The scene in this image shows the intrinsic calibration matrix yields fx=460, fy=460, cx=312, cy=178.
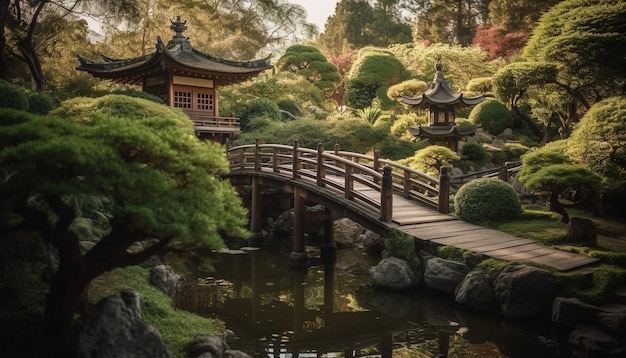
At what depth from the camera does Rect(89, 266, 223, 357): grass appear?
6.35 meters

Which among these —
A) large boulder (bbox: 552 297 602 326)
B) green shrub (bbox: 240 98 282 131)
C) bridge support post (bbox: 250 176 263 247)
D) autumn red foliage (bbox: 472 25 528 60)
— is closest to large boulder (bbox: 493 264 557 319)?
large boulder (bbox: 552 297 602 326)

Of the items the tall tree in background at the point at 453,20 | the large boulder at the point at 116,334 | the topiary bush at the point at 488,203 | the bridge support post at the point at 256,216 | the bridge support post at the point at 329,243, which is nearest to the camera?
the large boulder at the point at 116,334

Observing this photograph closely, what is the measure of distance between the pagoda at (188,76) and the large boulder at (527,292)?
1539cm

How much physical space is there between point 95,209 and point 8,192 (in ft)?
23.4

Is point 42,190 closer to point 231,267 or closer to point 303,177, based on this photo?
point 231,267

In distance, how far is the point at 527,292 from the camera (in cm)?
793

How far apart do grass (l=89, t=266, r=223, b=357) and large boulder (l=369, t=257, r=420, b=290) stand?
12.9ft

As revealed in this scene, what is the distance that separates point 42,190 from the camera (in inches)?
155

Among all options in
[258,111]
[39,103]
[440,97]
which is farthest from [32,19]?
[440,97]

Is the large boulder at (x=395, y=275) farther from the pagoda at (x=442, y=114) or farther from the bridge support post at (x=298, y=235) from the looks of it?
the pagoda at (x=442, y=114)

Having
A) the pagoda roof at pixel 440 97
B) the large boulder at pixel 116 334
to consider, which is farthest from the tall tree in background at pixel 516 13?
the large boulder at pixel 116 334

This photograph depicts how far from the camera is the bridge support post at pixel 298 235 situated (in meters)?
12.7

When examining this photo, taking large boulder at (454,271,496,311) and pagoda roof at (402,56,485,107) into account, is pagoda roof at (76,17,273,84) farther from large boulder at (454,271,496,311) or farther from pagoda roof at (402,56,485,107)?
large boulder at (454,271,496,311)

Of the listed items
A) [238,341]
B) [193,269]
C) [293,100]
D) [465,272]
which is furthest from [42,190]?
[293,100]
